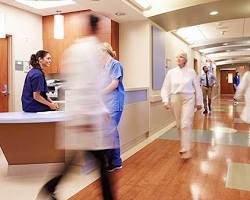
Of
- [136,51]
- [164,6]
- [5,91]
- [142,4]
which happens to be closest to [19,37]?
Result: [5,91]

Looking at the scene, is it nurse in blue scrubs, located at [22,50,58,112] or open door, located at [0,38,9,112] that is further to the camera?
open door, located at [0,38,9,112]

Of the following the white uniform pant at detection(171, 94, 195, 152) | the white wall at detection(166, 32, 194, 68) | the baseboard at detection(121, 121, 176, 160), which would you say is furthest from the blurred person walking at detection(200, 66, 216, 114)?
the white uniform pant at detection(171, 94, 195, 152)

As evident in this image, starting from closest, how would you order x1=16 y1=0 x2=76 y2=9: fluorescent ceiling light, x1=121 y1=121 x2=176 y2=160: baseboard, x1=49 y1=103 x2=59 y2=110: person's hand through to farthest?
x1=49 y1=103 x2=59 y2=110: person's hand
x1=121 y1=121 x2=176 y2=160: baseboard
x1=16 y1=0 x2=76 y2=9: fluorescent ceiling light

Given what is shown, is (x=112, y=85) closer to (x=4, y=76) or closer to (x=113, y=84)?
(x=113, y=84)

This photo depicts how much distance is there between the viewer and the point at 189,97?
4.22 metres

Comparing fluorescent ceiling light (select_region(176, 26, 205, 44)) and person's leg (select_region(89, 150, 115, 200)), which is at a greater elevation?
fluorescent ceiling light (select_region(176, 26, 205, 44))

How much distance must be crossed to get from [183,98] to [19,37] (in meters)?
3.64

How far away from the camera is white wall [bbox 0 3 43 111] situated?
552 cm

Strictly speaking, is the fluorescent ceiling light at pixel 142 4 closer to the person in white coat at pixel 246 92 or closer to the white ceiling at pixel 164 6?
the white ceiling at pixel 164 6

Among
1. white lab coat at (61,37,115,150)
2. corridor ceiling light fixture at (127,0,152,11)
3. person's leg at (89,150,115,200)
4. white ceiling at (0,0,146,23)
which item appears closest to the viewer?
white lab coat at (61,37,115,150)

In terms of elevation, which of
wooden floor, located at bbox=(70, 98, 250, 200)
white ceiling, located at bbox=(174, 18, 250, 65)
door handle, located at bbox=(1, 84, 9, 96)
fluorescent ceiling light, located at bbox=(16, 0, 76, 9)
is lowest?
wooden floor, located at bbox=(70, 98, 250, 200)

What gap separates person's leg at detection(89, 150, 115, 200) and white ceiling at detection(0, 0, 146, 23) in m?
3.30

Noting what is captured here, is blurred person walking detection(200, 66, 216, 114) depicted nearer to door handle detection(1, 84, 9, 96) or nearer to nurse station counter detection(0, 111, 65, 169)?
door handle detection(1, 84, 9, 96)

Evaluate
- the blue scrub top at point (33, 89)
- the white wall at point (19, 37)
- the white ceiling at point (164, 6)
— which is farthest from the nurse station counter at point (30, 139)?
the white ceiling at point (164, 6)
